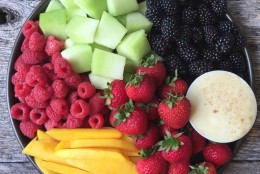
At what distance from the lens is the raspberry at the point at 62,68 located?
128cm

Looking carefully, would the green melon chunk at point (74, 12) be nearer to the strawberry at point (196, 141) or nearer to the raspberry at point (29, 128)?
the raspberry at point (29, 128)

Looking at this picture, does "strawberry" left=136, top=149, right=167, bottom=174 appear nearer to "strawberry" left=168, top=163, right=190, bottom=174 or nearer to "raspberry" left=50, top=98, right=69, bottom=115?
"strawberry" left=168, top=163, right=190, bottom=174

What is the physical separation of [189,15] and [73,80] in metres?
0.39

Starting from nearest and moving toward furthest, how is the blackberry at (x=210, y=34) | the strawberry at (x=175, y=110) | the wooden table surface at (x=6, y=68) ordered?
the strawberry at (x=175, y=110) → the blackberry at (x=210, y=34) → the wooden table surface at (x=6, y=68)

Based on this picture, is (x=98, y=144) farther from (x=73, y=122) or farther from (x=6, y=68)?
(x=6, y=68)

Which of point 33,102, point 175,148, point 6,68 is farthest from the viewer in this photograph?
point 6,68

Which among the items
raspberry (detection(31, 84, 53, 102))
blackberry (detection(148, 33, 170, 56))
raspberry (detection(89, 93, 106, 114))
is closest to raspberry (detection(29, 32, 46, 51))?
raspberry (detection(31, 84, 53, 102))

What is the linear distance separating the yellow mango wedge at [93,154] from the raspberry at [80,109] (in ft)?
0.33

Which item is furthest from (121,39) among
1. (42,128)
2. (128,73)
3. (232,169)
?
(232,169)

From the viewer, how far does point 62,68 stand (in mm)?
1281

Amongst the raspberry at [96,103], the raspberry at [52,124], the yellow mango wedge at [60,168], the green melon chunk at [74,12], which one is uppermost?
the green melon chunk at [74,12]

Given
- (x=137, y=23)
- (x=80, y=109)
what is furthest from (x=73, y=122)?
(x=137, y=23)

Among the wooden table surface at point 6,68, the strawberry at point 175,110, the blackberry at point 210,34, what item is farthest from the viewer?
the wooden table surface at point 6,68

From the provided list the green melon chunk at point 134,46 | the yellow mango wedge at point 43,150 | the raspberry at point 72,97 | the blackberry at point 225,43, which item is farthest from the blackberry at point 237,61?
the yellow mango wedge at point 43,150
